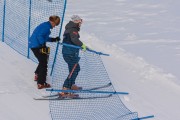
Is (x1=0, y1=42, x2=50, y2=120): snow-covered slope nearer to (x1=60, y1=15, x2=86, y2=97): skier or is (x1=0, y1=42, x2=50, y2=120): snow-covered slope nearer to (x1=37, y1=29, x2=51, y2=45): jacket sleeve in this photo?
(x1=60, y1=15, x2=86, y2=97): skier

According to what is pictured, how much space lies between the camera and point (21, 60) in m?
9.98

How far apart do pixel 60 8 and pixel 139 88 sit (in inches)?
116

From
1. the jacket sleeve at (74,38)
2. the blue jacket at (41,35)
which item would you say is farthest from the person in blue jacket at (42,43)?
the jacket sleeve at (74,38)

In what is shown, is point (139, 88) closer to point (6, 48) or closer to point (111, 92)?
point (111, 92)

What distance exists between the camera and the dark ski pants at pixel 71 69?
8141 millimetres

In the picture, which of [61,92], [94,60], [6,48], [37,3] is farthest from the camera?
[37,3]

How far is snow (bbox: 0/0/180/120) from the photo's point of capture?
7863mm

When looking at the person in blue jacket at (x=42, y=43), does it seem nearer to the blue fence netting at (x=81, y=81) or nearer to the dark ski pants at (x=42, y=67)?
the dark ski pants at (x=42, y=67)

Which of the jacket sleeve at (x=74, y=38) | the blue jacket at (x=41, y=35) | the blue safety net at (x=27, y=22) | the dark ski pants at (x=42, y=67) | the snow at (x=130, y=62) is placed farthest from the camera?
the blue safety net at (x=27, y=22)

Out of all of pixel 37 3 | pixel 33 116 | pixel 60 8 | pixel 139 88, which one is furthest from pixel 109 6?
pixel 33 116

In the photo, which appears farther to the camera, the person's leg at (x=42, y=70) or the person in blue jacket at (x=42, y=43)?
the person's leg at (x=42, y=70)

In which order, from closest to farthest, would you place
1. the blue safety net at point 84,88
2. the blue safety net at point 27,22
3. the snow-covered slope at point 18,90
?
1. the snow-covered slope at point 18,90
2. the blue safety net at point 84,88
3. the blue safety net at point 27,22

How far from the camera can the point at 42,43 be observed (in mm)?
8273

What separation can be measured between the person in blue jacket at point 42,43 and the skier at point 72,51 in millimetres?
267
